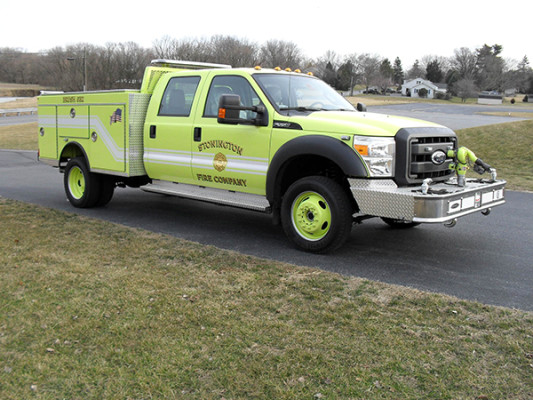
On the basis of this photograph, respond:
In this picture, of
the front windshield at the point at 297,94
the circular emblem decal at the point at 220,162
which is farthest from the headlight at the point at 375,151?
the circular emblem decal at the point at 220,162

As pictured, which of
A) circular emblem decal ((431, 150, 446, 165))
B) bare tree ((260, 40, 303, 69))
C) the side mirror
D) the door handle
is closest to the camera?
circular emblem decal ((431, 150, 446, 165))

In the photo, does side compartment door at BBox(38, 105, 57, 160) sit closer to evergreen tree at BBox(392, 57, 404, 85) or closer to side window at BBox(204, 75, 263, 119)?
side window at BBox(204, 75, 263, 119)

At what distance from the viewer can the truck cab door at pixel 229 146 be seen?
653 centimetres

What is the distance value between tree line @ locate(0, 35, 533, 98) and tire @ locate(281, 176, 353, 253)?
30019mm

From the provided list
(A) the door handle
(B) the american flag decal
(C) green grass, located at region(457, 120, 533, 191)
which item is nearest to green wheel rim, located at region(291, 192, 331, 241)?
(A) the door handle

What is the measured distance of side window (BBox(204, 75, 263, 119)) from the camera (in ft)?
22.1

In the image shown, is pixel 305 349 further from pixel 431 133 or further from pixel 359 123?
pixel 431 133

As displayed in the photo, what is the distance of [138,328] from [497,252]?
4.40 m

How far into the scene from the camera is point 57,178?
1259cm

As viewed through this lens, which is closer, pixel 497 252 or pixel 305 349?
pixel 305 349

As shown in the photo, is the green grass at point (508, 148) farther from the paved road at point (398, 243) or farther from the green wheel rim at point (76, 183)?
the green wheel rim at point (76, 183)

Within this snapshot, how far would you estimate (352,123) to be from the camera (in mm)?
5895

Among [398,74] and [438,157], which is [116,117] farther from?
[398,74]

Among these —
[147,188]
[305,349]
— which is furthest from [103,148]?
[305,349]
